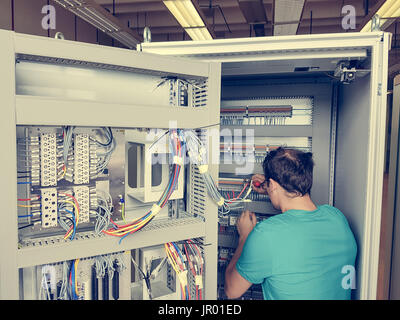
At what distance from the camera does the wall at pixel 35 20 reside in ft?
9.28

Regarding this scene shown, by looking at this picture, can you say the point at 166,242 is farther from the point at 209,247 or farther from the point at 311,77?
the point at 311,77

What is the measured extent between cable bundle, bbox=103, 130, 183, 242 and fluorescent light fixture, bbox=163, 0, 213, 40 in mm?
2017

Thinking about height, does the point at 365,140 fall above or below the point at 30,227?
above

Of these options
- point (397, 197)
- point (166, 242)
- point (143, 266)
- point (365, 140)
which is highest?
point (365, 140)

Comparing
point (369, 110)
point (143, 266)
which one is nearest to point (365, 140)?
point (369, 110)

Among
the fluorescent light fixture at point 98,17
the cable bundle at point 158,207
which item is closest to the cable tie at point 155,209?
the cable bundle at point 158,207

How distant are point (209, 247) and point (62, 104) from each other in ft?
2.27

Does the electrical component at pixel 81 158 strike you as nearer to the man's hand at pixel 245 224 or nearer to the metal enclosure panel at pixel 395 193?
the man's hand at pixel 245 224

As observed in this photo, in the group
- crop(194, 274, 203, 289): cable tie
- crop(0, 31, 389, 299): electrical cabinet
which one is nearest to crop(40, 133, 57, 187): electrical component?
crop(0, 31, 389, 299): electrical cabinet

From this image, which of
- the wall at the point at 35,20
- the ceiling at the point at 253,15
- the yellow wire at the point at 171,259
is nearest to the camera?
the yellow wire at the point at 171,259

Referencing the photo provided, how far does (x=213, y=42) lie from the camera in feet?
3.29

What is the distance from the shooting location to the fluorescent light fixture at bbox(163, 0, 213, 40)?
103 inches

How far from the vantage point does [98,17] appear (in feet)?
9.59

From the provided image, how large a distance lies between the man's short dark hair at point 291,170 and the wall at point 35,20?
2889 mm
